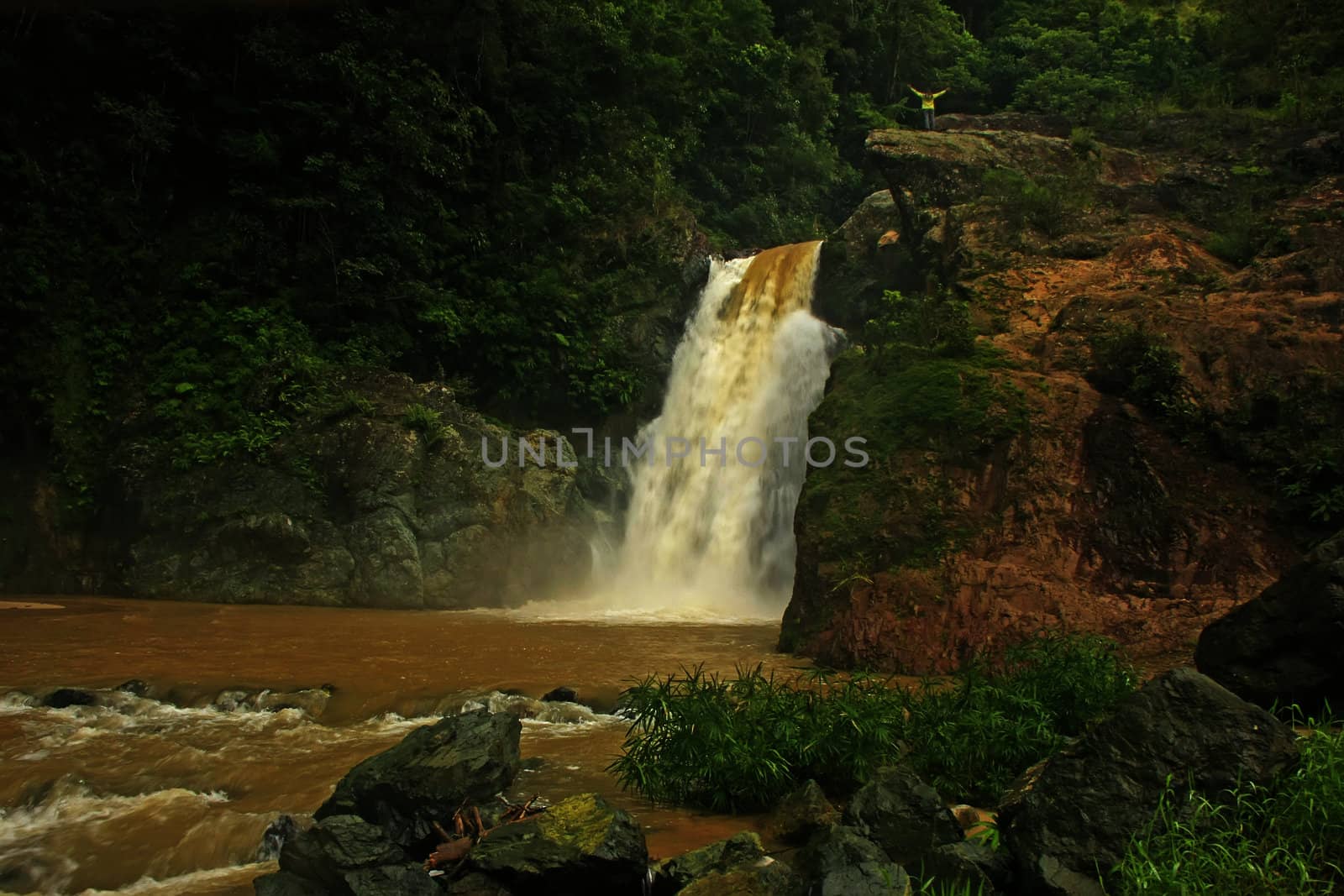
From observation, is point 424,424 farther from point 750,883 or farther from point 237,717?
point 750,883

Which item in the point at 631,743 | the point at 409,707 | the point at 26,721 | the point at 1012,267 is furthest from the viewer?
the point at 1012,267

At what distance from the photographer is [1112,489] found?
352 inches

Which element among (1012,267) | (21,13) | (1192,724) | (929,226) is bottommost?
(1192,724)

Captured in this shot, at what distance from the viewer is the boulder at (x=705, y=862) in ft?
12.2

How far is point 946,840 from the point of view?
12.8 ft

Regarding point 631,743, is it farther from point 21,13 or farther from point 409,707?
point 21,13

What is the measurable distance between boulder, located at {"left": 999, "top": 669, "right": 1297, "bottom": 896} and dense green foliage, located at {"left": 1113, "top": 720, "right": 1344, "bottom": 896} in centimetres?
7

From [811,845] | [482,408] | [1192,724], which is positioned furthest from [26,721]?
[482,408]

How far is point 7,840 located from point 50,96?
1570cm

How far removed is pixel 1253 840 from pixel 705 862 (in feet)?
7.12

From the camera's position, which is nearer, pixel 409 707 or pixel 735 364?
pixel 409 707

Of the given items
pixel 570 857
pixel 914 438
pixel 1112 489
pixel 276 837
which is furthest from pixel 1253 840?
pixel 914 438

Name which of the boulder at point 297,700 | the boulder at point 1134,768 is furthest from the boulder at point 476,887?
the boulder at point 297,700

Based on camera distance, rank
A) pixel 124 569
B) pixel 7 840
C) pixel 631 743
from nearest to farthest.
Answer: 1. pixel 7 840
2. pixel 631 743
3. pixel 124 569
